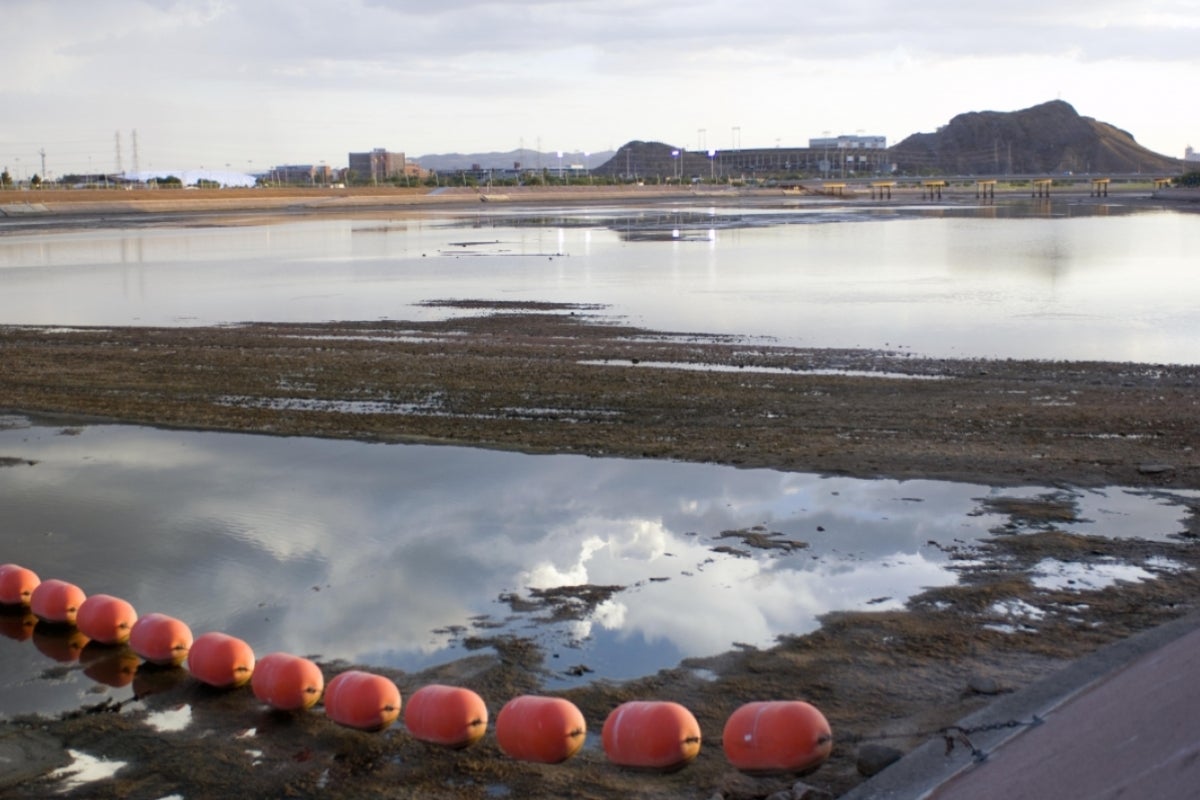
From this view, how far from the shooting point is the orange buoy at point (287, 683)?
23.6 feet

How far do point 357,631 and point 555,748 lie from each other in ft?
8.36

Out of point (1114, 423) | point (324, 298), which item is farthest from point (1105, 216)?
point (1114, 423)

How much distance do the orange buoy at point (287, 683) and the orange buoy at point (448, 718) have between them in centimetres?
79

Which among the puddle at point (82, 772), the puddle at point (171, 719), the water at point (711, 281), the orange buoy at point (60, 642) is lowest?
the puddle at point (171, 719)

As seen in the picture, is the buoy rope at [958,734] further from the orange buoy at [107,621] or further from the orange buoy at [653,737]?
the orange buoy at [107,621]

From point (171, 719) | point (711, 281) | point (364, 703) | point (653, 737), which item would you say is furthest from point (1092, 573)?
point (711, 281)

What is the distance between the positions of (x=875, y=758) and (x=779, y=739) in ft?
1.56

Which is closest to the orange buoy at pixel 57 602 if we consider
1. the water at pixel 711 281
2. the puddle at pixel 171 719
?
the puddle at pixel 171 719


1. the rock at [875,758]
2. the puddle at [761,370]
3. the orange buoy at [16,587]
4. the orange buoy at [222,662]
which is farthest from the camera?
the puddle at [761,370]

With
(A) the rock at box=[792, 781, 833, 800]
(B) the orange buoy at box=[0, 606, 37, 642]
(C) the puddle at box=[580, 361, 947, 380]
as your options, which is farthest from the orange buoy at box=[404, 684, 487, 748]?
(C) the puddle at box=[580, 361, 947, 380]

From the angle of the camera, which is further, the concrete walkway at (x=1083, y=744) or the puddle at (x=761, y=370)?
the puddle at (x=761, y=370)

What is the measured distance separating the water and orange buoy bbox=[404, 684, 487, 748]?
14.2 m

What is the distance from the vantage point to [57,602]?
28.7 ft

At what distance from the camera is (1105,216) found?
79.3 metres
